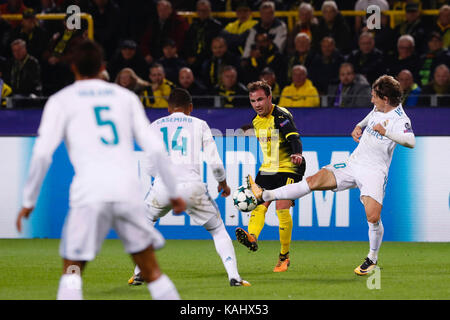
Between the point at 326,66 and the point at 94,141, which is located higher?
the point at 94,141

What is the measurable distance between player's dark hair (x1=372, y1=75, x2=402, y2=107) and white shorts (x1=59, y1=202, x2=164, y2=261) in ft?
13.4

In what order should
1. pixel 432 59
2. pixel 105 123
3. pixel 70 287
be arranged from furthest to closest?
pixel 432 59 < pixel 70 287 < pixel 105 123

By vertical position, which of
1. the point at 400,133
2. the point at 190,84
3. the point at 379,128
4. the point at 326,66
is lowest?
the point at 190,84

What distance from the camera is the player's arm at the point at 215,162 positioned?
7.65 meters

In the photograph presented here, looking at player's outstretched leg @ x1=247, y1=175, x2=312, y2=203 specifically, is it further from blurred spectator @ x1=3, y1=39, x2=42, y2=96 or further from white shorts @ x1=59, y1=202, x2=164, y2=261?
blurred spectator @ x1=3, y1=39, x2=42, y2=96

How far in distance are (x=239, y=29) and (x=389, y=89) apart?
6616mm

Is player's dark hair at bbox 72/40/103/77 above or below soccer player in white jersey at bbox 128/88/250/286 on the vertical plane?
above

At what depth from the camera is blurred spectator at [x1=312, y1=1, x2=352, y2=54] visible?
47.4 feet

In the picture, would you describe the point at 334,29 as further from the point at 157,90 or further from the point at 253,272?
the point at 253,272

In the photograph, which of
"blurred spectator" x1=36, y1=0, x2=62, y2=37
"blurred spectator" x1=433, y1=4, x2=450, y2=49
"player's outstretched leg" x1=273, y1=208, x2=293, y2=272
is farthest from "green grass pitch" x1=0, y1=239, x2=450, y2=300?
"blurred spectator" x1=36, y1=0, x2=62, y2=37

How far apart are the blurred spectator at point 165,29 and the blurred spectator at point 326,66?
2619mm

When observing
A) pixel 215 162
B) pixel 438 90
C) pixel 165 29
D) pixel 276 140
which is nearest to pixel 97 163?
pixel 215 162

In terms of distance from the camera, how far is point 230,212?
A: 42.3 feet

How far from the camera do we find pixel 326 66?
13914 mm
